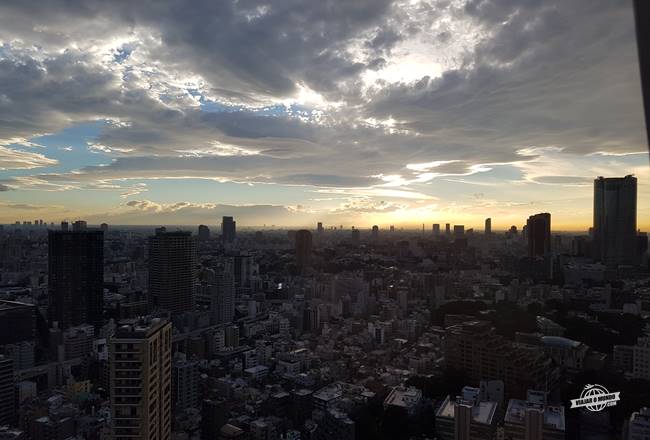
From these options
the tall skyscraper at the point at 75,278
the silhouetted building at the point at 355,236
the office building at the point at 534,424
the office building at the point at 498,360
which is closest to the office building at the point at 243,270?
the silhouetted building at the point at 355,236

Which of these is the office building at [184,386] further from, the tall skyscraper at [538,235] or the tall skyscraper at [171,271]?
the tall skyscraper at [538,235]


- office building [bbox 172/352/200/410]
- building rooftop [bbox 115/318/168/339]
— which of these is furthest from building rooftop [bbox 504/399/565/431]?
office building [bbox 172/352/200/410]

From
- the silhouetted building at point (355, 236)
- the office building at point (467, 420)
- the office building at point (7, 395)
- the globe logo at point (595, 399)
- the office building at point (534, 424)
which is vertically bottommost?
the office building at point (7, 395)

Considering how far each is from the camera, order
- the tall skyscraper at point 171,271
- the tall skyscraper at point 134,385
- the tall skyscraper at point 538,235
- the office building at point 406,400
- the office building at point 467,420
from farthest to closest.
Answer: the tall skyscraper at point 538,235 → the tall skyscraper at point 171,271 → the office building at point 406,400 → the office building at point 467,420 → the tall skyscraper at point 134,385

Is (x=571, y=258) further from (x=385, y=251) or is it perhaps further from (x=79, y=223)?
(x=79, y=223)

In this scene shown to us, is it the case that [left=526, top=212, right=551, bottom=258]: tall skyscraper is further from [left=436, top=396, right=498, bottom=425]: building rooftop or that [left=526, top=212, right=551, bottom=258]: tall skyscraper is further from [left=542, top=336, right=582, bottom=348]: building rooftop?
[left=436, top=396, right=498, bottom=425]: building rooftop

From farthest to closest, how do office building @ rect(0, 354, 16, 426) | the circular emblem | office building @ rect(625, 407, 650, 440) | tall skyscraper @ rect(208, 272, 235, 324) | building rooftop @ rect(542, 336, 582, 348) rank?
tall skyscraper @ rect(208, 272, 235, 324) < building rooftop @ rect(542, 336, 582, 348) < office building @ rect(0, 354, 16, 426) < the circular emblem < office building @ rect(625, 407, 650, 440)
